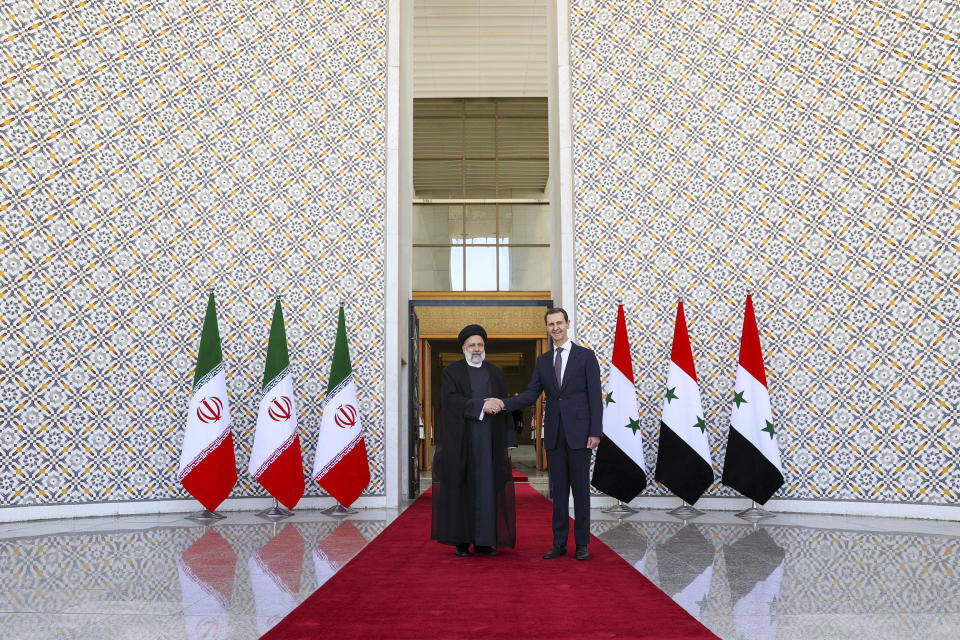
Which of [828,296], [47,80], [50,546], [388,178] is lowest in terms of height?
[50,546]

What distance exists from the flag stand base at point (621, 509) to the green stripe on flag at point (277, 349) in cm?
340

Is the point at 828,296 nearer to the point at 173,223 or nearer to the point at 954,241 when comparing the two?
the point at 954,241

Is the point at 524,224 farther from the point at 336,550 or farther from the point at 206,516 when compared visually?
the point at 336,550

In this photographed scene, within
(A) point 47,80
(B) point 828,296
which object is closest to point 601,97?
(B) point 828,296

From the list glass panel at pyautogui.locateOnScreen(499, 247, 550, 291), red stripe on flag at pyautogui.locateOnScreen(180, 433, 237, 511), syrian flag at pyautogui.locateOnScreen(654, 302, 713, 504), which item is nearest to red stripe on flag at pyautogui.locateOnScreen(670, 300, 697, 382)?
syrian flag at pyautogui.locateOnScreen(654, 302, 713, 504)

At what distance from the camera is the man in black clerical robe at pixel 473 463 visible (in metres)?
4.91

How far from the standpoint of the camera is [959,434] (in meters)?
6.88

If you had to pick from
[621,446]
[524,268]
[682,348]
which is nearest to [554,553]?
[621,446]

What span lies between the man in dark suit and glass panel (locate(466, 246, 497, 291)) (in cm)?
1123

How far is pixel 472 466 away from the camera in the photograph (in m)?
4.99

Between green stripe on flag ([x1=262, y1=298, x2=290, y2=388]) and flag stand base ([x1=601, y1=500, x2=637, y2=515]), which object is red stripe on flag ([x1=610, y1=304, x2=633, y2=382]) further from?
green stripe on flag ([x1=262, y1=298, x2=290, y2=388])

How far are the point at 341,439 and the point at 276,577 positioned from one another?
10.7 ft

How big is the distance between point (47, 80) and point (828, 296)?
7.72 m

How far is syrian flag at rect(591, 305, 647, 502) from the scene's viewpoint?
7.27 metres
